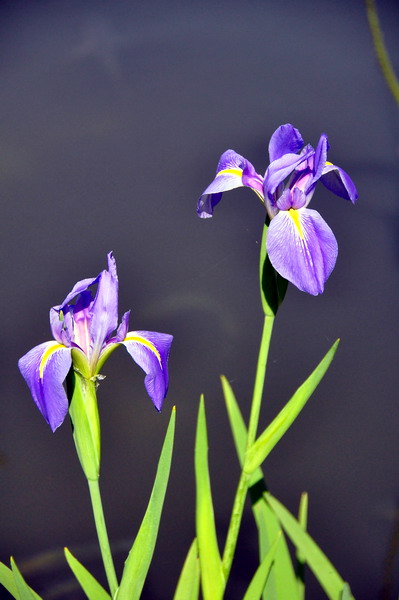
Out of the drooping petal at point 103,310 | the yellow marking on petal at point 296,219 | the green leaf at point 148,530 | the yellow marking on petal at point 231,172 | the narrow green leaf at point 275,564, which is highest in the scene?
the yellow marking on petal at point 231,172

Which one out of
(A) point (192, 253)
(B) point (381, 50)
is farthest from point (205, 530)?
(B) point (381, 50)

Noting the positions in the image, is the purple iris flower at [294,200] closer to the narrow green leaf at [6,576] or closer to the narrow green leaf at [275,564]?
the narrow green leaf at [275,564]

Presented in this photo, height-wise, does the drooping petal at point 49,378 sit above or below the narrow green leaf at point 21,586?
above

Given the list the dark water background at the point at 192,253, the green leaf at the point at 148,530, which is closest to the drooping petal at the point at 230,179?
the green leaf at the point at 148,530

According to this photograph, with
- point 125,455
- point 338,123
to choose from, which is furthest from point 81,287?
point 338,123

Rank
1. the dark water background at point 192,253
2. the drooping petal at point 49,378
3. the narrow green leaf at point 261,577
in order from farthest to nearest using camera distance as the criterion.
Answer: the dark water background at point 192,253, the narrow green leaf at point 261,577, the drooping petal at point 49,378

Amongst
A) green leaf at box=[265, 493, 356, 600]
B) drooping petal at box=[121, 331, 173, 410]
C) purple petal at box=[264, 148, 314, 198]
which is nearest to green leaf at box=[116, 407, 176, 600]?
drooping petal at box=[121, 331, 173, 410]

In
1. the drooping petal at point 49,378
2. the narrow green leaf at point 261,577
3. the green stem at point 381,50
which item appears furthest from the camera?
the green stem at point 381,50
